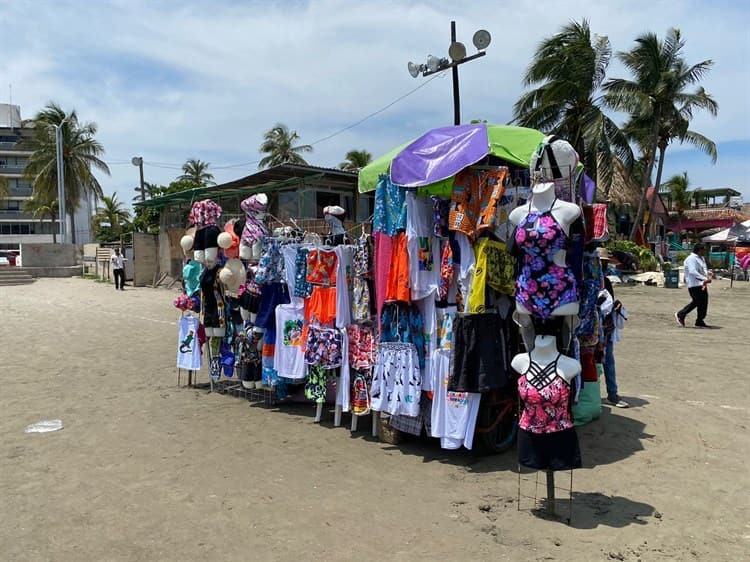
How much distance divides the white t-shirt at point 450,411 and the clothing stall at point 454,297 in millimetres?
12

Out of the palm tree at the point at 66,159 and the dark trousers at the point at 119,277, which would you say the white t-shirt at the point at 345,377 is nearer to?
the dark trousers at the point at 119,277

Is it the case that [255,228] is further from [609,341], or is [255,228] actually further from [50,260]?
[50,260]

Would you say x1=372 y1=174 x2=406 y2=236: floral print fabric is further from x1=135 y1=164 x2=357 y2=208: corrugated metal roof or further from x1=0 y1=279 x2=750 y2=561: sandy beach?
x1=135 y1=164 x2=357 y2=208: corrugated metal roof

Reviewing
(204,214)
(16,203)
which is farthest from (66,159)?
(204,214)

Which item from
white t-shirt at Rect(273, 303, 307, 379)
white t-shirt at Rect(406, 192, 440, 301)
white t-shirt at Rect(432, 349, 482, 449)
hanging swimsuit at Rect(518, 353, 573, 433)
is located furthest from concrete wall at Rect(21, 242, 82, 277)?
hanging swimsuit at Rect(518, 353, 573, 433)

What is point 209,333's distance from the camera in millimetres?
6836

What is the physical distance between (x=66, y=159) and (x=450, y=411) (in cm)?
4037

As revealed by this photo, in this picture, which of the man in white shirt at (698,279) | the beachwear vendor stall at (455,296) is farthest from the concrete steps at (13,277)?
the man in white shirt at (698,279)

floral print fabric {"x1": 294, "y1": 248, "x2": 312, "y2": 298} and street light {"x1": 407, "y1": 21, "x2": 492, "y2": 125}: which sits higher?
street light {"x1": 407, "y1": 21, "x2": 492, "y2": 125}

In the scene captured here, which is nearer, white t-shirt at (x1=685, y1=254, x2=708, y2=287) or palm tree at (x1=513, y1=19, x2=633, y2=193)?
white t-shirt at (x1=685, y1=254, x2=708, y2=287)

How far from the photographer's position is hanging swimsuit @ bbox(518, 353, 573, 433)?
3457 mm

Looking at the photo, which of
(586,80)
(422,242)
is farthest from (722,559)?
(586,80)

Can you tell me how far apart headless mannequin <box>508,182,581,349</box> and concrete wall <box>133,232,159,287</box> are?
22570 millimetres

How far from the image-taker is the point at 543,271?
11.5 ft
